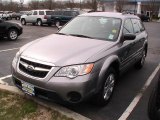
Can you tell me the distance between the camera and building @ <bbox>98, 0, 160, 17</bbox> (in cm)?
5624

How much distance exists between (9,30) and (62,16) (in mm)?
12659

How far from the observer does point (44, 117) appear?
416 cm

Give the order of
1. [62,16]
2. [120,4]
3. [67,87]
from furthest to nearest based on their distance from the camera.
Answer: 1. [120,4]
2. [62,16]
3. [67,87]

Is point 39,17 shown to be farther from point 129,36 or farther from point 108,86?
point 108,86

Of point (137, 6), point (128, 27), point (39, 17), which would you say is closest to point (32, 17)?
point (39, 17)

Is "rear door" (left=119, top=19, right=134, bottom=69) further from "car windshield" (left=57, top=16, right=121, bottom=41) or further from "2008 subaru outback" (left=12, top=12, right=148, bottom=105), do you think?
"car windshield" (left=57, top=16, right=121, bottom=41)

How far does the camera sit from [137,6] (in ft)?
195

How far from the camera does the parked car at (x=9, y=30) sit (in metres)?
12.1

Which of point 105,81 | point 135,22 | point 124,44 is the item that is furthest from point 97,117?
point 135,22

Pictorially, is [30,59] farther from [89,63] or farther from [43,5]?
[43,5]

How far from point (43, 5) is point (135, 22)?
59.7 m

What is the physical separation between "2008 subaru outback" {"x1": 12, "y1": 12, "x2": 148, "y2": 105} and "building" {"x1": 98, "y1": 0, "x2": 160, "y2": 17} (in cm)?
5233

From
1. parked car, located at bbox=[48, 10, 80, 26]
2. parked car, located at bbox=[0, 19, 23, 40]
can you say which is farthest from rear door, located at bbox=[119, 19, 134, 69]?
parked car, located at bbox=[48, 10, 80, 26]

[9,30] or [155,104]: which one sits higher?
[9,30]
